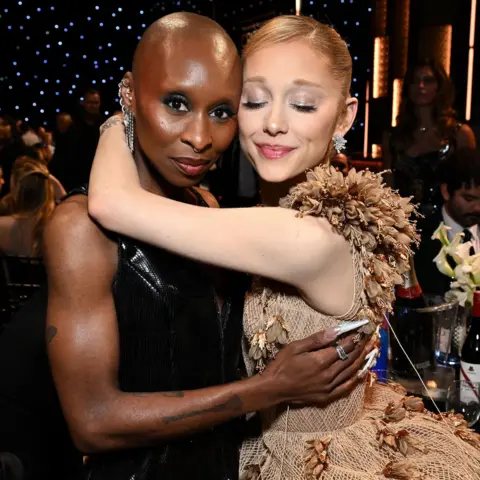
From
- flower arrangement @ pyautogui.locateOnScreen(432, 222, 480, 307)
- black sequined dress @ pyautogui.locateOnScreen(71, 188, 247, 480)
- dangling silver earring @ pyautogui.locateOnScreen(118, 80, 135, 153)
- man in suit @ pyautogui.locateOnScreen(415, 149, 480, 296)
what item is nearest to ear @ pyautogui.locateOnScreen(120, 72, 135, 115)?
dangling silver earring @ pyautogui.locateOnScreen(118, 80, 135, 153)

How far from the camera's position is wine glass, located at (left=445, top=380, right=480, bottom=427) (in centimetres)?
195

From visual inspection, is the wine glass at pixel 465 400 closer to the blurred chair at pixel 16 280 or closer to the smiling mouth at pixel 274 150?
the smiling mouth at pixel 274 150

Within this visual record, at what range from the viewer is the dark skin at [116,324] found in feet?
4.19

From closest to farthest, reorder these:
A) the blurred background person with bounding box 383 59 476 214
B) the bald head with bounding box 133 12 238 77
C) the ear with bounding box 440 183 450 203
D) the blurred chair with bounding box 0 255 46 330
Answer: the bald head with bounding box 133 12 238 77
the ear with bounding box 440 183 450 203
the blurred chair with bounding box 0 255 46 330
the blurred background person with bounding box 383 59 476 214

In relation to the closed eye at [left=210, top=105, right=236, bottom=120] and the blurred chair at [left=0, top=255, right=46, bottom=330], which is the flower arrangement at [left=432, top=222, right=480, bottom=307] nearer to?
the closed eye at [left=210, top=105, right=236, bottom=120]

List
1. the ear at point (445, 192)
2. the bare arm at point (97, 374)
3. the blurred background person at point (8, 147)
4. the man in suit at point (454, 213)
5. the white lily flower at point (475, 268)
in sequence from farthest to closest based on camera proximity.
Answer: the blurred background person at point (8, 147)
the ear at point (445, 192)
the man in suit at point (454, 213)
the white lily flower at point (475, 268)
the bare arm at point (97, 374)

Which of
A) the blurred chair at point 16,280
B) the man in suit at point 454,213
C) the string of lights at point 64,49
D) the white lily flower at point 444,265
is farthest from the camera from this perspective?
the string of lights at point 64,49

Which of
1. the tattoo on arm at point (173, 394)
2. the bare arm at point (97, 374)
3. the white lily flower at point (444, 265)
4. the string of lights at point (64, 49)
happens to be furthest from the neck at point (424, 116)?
the string of lights at point (64, 49)

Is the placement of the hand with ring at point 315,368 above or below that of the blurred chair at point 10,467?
above

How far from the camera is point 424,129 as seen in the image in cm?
385

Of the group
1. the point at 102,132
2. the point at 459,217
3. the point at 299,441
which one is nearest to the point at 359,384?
the point at 299,441

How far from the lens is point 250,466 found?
1545 mm

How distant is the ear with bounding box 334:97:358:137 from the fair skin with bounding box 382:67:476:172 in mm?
2252

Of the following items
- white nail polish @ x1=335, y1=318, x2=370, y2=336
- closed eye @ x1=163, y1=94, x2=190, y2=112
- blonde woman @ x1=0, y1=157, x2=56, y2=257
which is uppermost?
closed eye @ x1=163, y1=94, x2=190, y2=112
